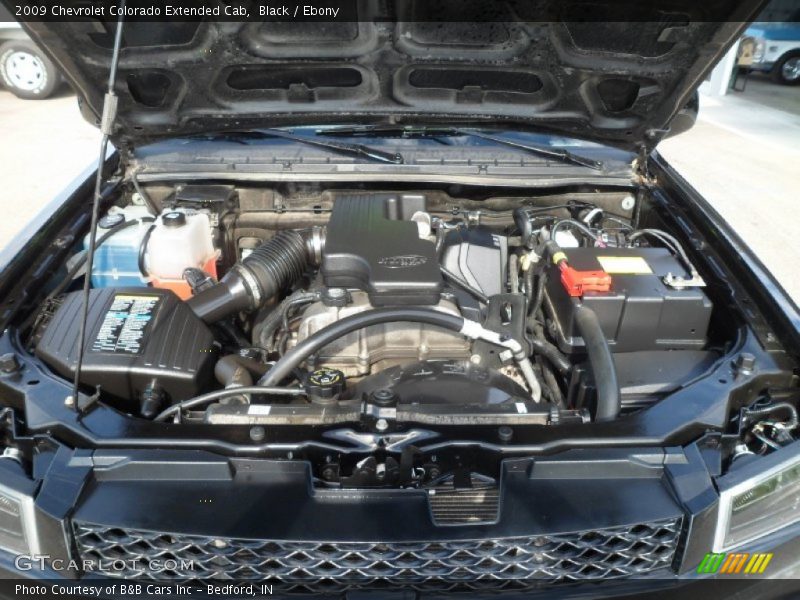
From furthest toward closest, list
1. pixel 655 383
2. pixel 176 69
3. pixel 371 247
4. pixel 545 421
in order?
pixel 176 69, pixel 371 247, pixel 655 383, pixel 545 421

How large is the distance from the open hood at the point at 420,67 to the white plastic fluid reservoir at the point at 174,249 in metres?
0.37

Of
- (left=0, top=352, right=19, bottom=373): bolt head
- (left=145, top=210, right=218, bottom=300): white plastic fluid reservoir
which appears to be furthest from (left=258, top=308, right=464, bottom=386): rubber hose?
(left=145, top=210, right=218, bottom=300): white plastic fluid reservoir

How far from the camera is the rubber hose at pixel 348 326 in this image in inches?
57.4

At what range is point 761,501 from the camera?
4.07ft

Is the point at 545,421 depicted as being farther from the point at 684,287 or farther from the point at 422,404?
the point at 684,287

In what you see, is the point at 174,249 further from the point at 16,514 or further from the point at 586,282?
the point at 586,282

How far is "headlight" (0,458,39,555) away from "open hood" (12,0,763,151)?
1156mm

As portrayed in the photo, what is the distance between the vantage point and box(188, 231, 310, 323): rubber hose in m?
1.77

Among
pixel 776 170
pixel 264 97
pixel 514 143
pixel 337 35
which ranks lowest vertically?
pixel 776 170

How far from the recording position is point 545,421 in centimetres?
137

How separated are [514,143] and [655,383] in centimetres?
104

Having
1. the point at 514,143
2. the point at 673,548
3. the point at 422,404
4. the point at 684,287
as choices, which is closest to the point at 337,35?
the point at 514,143

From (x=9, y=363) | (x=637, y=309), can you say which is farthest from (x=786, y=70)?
(x=9, y=363)

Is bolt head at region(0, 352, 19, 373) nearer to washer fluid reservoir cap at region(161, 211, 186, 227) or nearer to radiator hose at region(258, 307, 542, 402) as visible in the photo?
radiator hose at region(258, 307, 542, 402)
